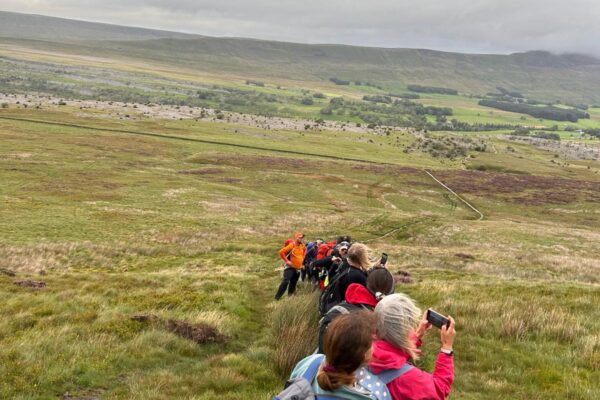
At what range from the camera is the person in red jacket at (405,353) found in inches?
199

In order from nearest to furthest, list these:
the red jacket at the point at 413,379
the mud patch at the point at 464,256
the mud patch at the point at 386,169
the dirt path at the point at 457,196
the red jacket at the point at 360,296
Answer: the red jacket at the point at 413,379, the red jacket at the point at 360,296, the mud patch at the point at 464,256, the dirt path at the point at 457,196, the mud patch at the point at 386,169

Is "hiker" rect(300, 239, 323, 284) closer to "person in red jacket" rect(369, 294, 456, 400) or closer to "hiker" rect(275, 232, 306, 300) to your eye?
"hiker" rect(275, 232, 306, 300)

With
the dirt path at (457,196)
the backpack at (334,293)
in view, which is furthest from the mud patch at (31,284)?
the dirt path at (457,196)

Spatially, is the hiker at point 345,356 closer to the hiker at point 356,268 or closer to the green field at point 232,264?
the green field at point 232,264

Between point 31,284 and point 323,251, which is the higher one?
point 323,251

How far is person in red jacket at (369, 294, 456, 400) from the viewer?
5.07 m

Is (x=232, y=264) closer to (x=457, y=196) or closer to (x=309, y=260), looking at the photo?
(x=309, y=260)

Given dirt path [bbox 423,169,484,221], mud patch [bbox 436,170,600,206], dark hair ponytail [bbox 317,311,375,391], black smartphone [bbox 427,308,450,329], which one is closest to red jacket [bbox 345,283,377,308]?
black smartphone [bbox 427,308,450,329]

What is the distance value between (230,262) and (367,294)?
21.9m

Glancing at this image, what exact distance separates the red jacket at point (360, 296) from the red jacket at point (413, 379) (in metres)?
3.32

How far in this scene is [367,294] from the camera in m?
8.70

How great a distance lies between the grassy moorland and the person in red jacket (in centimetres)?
480

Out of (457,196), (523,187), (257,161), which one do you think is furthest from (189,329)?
(523,187)

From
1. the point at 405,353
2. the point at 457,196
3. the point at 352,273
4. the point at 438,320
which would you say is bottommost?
the point at 457,196
